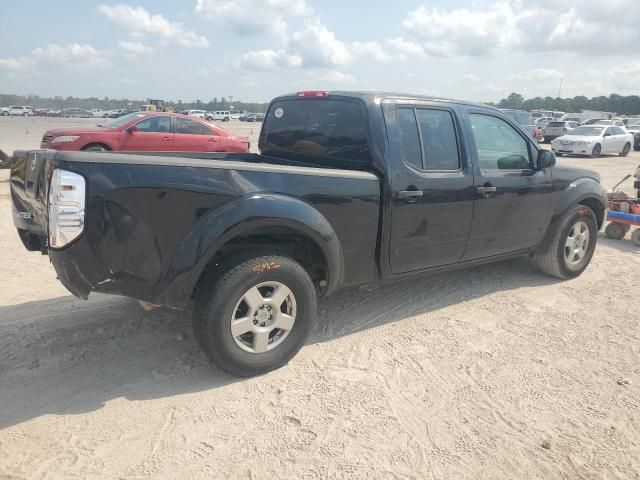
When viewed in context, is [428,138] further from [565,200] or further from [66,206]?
[66,206]

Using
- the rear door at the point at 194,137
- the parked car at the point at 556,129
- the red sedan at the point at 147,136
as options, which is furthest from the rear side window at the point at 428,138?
the parked car at the point at 556,129

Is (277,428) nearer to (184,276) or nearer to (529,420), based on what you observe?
(184,276)

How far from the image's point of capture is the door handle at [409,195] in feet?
12.4

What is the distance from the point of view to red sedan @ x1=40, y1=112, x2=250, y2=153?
38.7 ft

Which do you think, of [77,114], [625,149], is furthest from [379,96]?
[77,114]

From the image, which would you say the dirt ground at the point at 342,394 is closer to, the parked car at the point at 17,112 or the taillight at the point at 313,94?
the taillight at the point at 313,94

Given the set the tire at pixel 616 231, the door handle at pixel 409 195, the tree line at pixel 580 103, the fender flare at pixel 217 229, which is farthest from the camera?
the tree line at pixel 580 103

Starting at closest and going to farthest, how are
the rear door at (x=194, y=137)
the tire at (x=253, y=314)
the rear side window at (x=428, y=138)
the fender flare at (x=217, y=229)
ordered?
the fender flare at (x=217, y=229) < the tire at (x=253, y=314) < the rear side window at (x=428, y=138) < the rear door at (x=194, y=137)

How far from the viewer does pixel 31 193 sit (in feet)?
10.3

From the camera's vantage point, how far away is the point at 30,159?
318cm

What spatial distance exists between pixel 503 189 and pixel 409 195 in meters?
1.19

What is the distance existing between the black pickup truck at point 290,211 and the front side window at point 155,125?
8783 millimetres

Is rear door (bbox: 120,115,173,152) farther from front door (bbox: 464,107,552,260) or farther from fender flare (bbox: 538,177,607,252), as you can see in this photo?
fender flare (bbox: 538,177,607,252)

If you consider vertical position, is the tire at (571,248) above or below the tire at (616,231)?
above
